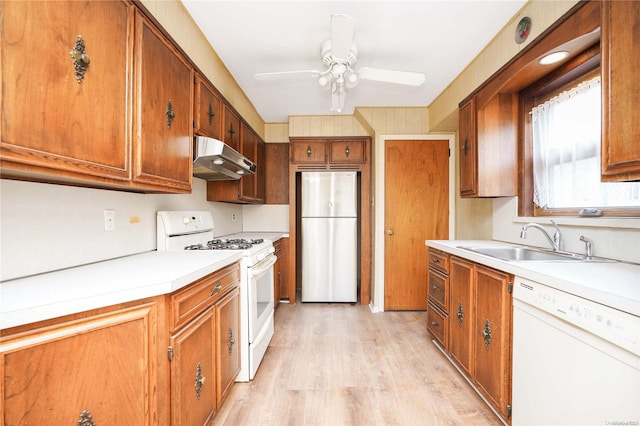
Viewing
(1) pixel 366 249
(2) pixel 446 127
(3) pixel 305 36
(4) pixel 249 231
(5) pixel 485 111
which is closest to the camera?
(3) pixel 305 36

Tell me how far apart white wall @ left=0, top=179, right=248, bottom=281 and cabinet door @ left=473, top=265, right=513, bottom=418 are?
2.13 meters

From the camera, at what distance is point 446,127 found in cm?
314

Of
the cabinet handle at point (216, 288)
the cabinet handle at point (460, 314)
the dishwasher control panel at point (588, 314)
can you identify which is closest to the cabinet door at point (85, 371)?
the cabinet handle at point (216, 288)

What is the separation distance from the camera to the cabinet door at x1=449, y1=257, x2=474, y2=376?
1.77m

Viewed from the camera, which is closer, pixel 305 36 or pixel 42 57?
pixel 42 57

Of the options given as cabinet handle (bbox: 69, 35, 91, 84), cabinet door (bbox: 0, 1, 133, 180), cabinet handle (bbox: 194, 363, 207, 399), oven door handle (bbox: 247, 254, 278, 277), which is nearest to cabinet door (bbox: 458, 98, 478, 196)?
oven door handle (bbox: 247, 254, 278, 277)

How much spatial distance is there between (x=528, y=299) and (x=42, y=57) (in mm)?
2070

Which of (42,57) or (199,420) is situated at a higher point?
(42,57)

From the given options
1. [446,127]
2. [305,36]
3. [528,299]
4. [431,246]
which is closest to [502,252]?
[431,246]

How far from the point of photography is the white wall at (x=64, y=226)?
3.38 feet

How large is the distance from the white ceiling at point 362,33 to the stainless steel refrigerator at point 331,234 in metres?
1.19

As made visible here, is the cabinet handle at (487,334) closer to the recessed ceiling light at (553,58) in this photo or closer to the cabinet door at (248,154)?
the recessed ceiling light at (553,58)

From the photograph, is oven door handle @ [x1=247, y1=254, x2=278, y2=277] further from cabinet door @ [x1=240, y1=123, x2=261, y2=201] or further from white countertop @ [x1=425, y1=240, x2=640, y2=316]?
white countertop @ [x1=425, y1=240, x2=640, y2=316]

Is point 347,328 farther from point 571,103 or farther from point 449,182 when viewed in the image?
point 571,103
